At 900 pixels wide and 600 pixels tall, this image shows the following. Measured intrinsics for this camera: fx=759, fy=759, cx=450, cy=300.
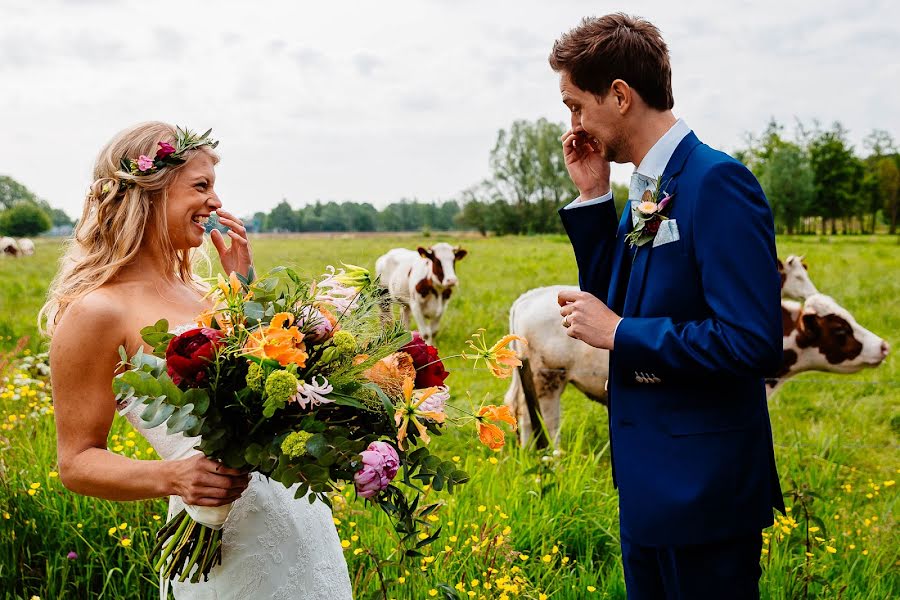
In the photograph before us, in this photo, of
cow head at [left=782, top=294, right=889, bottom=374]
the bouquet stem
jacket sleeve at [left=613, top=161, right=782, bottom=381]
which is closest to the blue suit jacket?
jacket sleeve at [left=613, top=161, right=782, bottom=381]

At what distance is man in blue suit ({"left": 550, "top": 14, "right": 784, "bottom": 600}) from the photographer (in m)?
1.84

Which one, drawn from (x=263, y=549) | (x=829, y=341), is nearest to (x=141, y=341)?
(x=263, y=549)

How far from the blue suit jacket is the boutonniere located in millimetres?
25

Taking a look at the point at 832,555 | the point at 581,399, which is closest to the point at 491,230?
the point at 581,399

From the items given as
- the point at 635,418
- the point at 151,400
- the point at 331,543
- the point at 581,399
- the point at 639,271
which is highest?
the point at 639,271

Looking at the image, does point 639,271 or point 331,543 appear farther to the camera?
point 331,543

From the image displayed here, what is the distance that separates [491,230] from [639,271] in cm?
4263

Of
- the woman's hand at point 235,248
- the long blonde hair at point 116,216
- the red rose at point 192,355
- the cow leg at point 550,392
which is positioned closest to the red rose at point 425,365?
the red rose at point 192,355

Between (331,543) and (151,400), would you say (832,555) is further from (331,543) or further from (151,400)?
(151,400)

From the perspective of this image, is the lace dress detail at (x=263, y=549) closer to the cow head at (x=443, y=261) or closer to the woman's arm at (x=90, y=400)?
the woman's arm at (x=90, y=400)

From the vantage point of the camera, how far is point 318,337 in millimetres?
1746

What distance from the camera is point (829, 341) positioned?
640 cm

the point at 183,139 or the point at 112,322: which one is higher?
the point at 183,139

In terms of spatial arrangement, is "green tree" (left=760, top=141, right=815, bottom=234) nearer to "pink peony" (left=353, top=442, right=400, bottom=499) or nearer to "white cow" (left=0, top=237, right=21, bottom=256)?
"white cow" (left=0, top=237, right=21, bottom=256)
